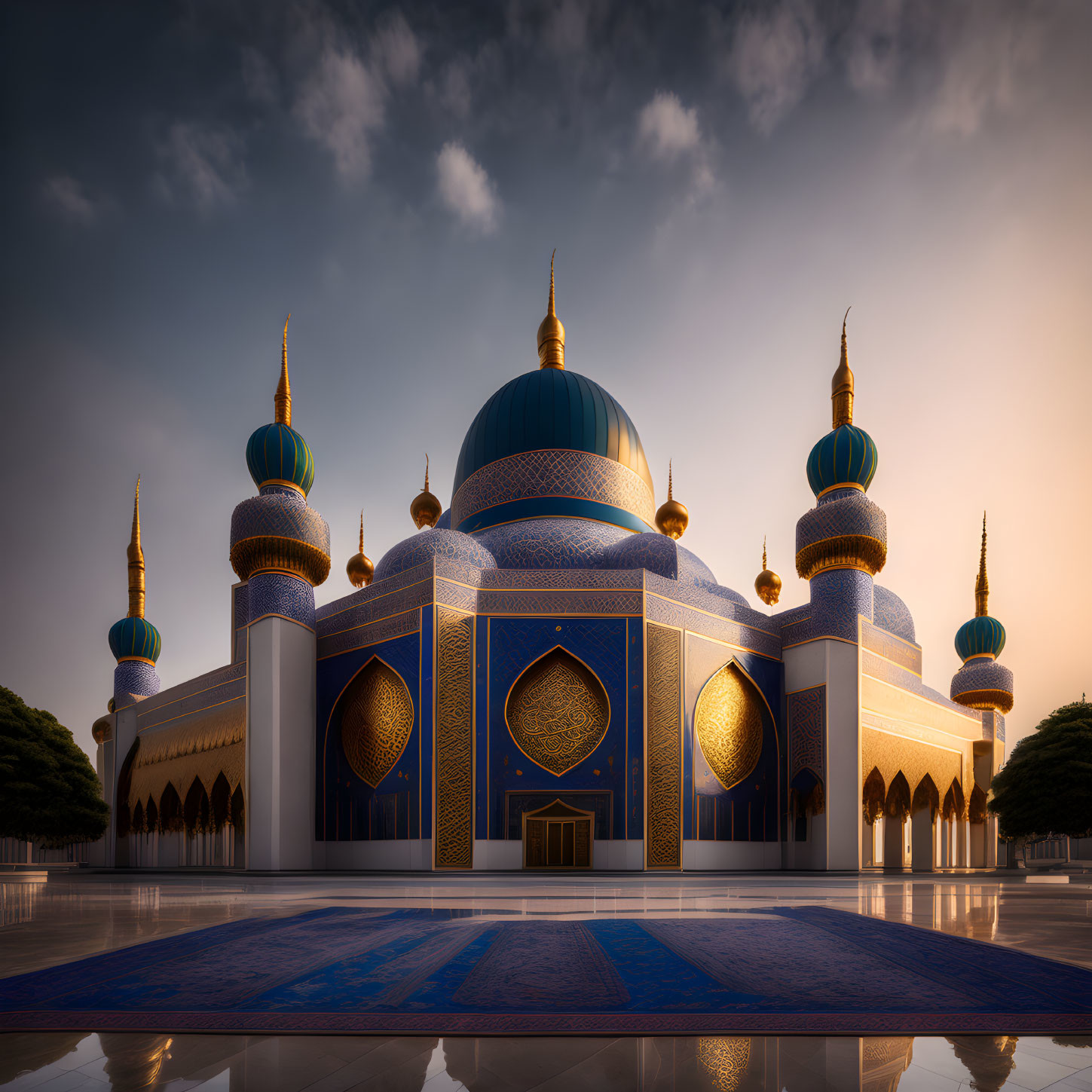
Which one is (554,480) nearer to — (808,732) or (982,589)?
(808,732)

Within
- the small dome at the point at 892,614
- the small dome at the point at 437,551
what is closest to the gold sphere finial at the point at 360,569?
the small dome at the point at 437,551

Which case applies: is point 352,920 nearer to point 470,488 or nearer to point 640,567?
point 640,567

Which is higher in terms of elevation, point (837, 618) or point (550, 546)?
point (550, 546)

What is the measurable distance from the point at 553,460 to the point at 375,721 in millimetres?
7321

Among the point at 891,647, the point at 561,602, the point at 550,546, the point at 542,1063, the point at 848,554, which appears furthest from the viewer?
the point at 891,647

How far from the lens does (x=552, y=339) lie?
68.4 feet

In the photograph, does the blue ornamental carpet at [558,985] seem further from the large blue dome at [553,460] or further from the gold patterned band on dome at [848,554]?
the large blue dome at [553,460]

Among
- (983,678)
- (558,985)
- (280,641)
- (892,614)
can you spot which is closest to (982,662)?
(983,678)

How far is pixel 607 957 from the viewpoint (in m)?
3.88

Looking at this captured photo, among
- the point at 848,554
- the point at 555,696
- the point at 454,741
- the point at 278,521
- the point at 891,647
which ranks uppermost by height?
the point at 278,521

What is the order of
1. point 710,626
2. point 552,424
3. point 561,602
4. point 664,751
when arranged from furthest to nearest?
point 552,424, point 710,626, point 561,602, point 664,751

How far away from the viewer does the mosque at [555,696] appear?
13008mm

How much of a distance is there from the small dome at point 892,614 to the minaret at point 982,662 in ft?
9.45

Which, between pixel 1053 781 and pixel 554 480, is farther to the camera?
pixel 554 480
